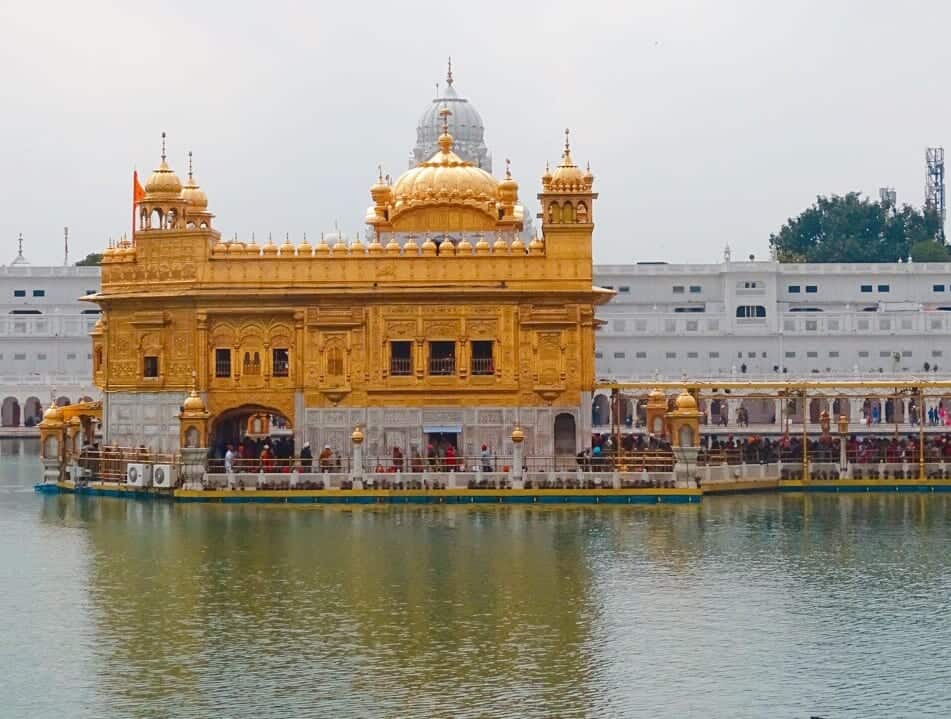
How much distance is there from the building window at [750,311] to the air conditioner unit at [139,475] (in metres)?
65.8

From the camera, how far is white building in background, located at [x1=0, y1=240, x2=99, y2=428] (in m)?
103

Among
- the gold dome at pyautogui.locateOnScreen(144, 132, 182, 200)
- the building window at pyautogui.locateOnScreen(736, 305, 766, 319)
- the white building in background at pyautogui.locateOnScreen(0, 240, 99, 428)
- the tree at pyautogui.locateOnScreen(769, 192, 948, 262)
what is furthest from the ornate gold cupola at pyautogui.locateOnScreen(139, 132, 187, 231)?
the tree at pyautogui.locateOnScreen(769, 192, 948, 262)

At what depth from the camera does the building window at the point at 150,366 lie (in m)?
51.8

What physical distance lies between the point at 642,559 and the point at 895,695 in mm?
11905

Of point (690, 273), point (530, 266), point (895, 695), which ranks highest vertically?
point (690, 273)

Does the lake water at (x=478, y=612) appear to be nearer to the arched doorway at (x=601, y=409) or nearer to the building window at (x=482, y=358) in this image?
the building window at (x=482, y=358)

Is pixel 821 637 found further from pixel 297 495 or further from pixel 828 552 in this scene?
pixel 297 495

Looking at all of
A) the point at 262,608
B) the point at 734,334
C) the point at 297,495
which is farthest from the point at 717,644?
the point at 734,334

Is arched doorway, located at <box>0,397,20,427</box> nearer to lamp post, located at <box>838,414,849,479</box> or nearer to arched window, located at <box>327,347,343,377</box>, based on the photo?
arched window, located at <box>327,347,343,377</box>

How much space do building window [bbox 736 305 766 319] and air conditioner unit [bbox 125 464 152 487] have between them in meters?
65.8

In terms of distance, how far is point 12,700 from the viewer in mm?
26250

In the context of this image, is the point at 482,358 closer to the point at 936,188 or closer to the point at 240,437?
the point at 240,437

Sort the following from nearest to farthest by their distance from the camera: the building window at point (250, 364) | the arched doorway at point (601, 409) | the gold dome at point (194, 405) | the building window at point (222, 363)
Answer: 1. the gold dome at point (194, 405)
2. the building window at point (250, 364)
3. the building window at point (222, 363)
4. the arched doorway at point (601, 409)

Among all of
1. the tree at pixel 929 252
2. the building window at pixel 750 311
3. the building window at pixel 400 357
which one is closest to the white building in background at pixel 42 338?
the building window at pixel 750 311
